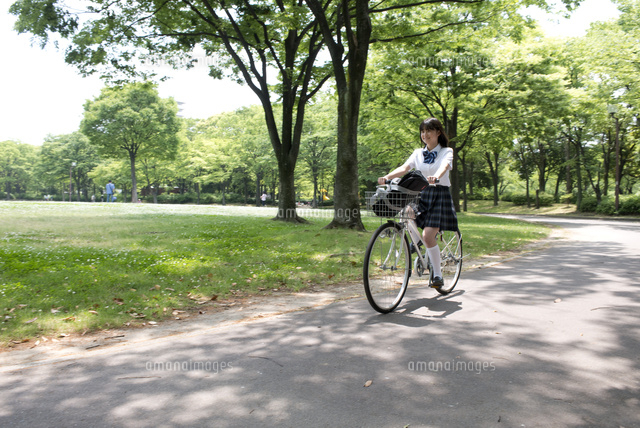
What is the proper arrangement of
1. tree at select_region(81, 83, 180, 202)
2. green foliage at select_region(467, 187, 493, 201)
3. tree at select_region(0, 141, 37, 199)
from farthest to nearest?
tree at select_region(0, 141, 37, 199), green foliage at select_region(467, 187, 493, 201), tree at select_region(81, 83, 180, 202)

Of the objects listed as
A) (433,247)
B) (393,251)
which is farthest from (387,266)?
(433,247)

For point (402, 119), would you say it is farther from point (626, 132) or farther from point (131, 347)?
point (131, 347)

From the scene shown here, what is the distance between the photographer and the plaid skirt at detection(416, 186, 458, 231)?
16.2 feet

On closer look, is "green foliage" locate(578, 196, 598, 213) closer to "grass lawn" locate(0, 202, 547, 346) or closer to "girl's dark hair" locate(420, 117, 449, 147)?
"grass lawn" locate(0, 202, 547, 346)

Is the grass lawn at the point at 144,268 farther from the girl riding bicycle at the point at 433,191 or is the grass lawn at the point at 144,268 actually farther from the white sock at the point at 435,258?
the girl riding bicycle at the point at 433,191

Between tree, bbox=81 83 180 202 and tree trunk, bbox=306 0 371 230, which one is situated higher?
tree, bbox=81 83 180 202

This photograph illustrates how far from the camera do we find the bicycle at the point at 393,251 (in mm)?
4637

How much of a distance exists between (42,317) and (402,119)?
76.4 ft

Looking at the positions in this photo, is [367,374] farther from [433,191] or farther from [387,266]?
[433,191]

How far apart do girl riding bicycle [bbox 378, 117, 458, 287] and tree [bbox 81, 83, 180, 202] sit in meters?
39.2

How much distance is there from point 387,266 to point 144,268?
399 centimetres

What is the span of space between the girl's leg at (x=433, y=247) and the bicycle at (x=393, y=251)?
62 mm

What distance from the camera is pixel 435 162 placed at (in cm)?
500

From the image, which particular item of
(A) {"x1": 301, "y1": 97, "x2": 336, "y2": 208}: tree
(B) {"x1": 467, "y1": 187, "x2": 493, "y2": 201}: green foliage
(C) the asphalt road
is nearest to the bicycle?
(C) the asphalt road
